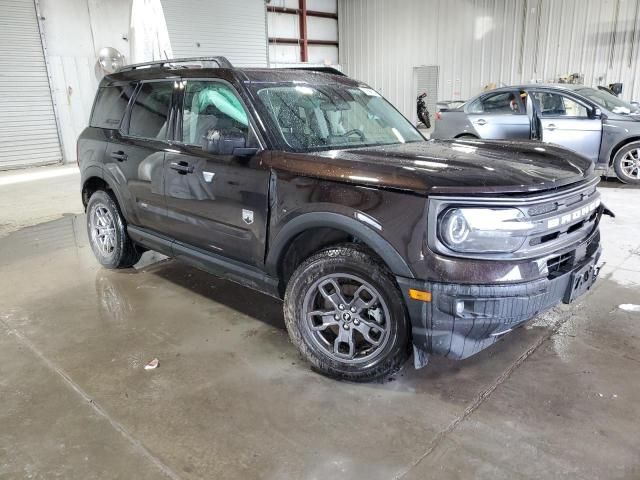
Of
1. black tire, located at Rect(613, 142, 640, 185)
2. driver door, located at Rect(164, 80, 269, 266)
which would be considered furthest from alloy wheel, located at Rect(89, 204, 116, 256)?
black tire, located at Rect(613, 142, 640, 185)

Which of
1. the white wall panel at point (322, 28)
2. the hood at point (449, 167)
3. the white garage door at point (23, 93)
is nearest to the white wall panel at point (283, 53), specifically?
the white wall panel at point (322, 28)

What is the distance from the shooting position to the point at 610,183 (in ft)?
26.5

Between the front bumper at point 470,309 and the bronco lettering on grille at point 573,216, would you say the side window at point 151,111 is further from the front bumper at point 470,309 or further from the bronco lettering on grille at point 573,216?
the bronco lettering on grille at point 573,216

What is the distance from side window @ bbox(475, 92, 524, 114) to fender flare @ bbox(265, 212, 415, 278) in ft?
21.2

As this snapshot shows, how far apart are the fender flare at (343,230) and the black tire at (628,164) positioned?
672cm

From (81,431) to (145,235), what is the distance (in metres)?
1.91

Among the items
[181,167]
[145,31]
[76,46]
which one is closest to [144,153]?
[181,167]

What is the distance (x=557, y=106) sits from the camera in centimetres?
785

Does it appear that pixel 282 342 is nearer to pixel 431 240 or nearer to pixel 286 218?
pixel 286 218

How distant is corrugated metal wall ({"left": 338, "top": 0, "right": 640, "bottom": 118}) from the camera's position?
13172mm

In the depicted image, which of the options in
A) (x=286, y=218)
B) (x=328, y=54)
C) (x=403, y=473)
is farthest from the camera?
(x=328, y=54)

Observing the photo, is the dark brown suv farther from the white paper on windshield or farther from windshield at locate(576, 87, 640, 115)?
windshield at locate(576, 87, 640, 115)

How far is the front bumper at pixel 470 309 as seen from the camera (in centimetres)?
227

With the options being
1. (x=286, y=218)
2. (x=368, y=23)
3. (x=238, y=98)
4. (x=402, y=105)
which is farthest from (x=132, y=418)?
(x=368, y=23)
